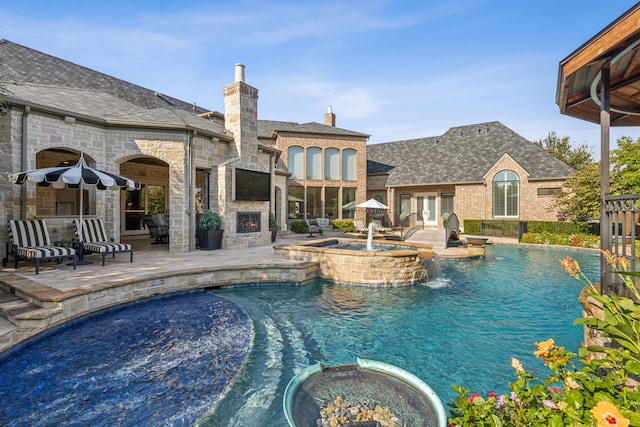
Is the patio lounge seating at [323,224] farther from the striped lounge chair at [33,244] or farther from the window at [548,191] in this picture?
the striped lounge chair at [33,244]

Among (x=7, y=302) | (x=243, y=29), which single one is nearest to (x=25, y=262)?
(x=7, y=302)

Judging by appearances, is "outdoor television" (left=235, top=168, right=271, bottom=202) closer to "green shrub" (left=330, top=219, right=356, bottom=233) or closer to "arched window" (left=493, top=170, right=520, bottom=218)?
"green shrub" (left=330, top=219, right=356, bottom=233)

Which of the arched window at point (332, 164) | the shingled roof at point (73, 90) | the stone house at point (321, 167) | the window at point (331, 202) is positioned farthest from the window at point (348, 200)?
the shingled roof at point (73, 90)

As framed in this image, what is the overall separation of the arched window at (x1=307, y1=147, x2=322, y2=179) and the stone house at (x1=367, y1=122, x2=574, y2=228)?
16.6ft

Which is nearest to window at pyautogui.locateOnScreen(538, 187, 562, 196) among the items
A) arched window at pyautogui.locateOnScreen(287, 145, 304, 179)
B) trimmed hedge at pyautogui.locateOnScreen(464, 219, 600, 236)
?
trimmed hedge at pyautogui.locateOnScreen(464, 219, 600, 236)

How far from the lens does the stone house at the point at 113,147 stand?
816 centimetres

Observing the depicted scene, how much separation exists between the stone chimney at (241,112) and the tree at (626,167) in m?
15.9

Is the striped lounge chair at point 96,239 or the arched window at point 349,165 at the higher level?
the arched window at point 349,165

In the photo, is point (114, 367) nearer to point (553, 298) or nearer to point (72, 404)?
point (72, 404)

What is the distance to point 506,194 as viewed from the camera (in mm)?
19547

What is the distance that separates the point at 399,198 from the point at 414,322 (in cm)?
1889

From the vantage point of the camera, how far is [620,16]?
10.1 feet

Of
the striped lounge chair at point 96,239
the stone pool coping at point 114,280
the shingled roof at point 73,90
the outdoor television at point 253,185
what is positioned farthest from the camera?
the outdoor television at point 253,185

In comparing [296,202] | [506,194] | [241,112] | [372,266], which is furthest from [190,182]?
[506,194]
